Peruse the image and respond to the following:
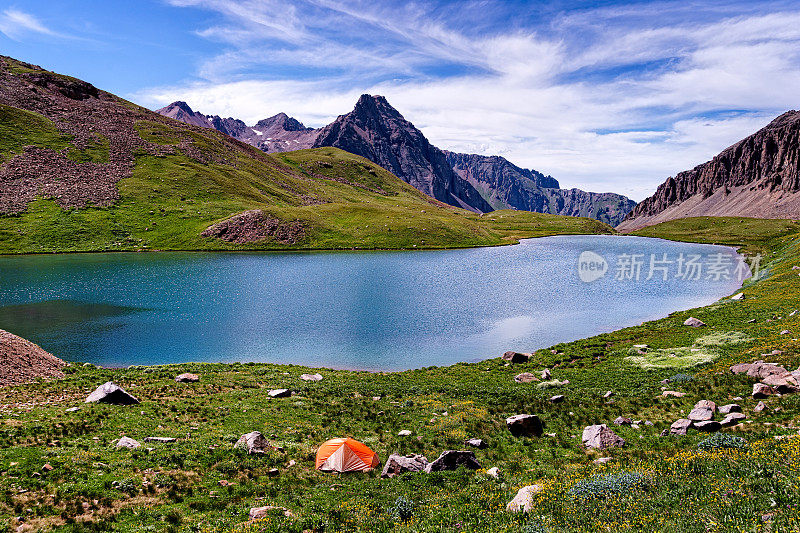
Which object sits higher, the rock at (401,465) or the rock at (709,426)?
the rock at (709,426)

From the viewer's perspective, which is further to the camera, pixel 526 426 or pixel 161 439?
pixel 526 426

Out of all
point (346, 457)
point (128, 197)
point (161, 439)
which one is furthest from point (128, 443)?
point (128, 197)

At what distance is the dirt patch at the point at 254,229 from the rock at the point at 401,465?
129 metres

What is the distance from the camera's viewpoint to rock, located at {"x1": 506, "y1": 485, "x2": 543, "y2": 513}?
13.9 metres

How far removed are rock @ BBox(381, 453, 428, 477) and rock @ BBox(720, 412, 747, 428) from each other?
14.8 m

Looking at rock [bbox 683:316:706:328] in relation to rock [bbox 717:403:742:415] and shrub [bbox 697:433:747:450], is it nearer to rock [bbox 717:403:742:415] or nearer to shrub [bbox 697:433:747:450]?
rock [bbox 717:403:742:415]

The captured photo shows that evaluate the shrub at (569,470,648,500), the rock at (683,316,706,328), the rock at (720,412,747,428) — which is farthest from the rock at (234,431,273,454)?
the rock at (683,316,706,328)

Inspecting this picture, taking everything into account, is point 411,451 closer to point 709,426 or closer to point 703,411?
point 709,426

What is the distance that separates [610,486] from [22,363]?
39101 millimetres

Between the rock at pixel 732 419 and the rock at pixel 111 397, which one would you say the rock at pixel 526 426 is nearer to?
the rock at pixel 732 419

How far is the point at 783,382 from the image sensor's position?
22750 millimetres

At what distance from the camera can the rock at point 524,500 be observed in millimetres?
13875

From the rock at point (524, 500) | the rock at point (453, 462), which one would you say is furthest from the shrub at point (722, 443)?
the rock at point (453, 462)

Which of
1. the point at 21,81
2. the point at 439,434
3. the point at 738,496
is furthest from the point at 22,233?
the point at 738,496
